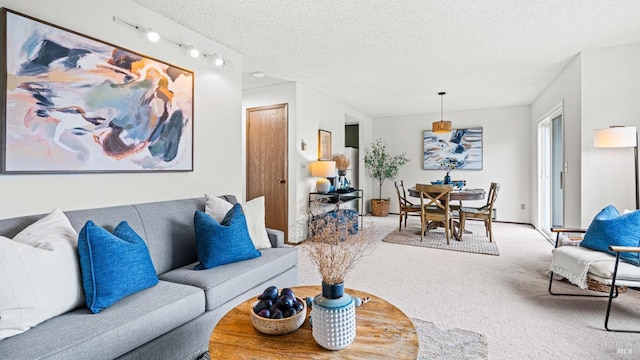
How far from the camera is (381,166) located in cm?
764

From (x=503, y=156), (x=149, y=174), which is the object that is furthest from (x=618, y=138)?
(x=149, y=174)

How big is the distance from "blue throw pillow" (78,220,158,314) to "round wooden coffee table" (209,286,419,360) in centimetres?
63

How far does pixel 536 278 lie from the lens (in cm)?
330

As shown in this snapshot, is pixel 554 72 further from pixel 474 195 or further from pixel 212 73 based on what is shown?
pixel 212 73

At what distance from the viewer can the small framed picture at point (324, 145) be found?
Answer: 551 cm

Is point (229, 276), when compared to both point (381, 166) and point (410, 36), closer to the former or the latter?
point (410, 36)

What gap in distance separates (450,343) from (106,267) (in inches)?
82.4

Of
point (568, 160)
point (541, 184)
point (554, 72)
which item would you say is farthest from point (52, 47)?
point (541, 184)

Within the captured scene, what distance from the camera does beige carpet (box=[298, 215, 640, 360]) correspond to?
2.06 metres

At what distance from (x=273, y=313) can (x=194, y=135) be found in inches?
85.4

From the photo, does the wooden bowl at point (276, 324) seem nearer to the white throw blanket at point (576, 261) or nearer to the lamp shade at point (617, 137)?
the white throw blanket at point (576, 261)

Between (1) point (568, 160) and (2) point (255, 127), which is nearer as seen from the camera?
(1) point (568, 160)

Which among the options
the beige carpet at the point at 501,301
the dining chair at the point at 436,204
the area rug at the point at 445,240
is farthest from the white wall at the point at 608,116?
the dining chair at the point at 436,204

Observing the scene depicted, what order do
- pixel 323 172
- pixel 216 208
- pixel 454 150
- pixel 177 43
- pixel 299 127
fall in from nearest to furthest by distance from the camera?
pixel 216 208 → pixel 177 43 → pixel 299 127 → pixel 323 172 → pixel 454 150
